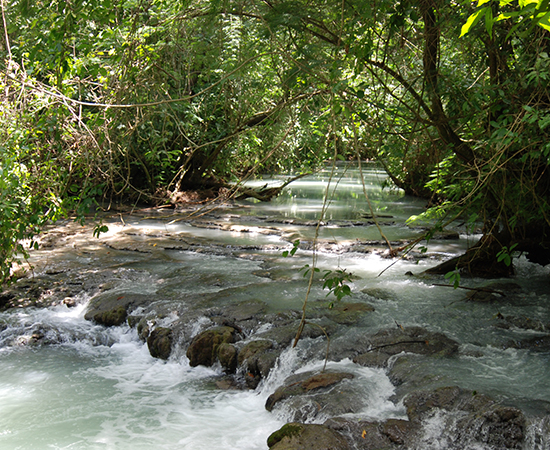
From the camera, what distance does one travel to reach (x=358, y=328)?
17.8ft

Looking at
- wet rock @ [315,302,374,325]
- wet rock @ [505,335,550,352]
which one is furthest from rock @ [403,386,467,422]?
wet rock @ [315,302,374,325]

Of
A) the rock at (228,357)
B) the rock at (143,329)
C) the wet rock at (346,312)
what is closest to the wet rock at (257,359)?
the rock at (228,357)

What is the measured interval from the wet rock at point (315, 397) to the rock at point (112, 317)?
99.7 inches

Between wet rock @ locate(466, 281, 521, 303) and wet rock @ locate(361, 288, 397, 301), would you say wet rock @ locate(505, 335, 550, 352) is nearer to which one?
wet rock @ locate(466, 281, 521, 303)

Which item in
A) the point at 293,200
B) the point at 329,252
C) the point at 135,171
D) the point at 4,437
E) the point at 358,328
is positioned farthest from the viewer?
the point at 293,200

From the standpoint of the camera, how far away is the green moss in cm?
367

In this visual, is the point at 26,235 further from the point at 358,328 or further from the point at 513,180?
the point at 513,180

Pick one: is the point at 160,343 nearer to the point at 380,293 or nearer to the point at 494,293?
the point at 380,293

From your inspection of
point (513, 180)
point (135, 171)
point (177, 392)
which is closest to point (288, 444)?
point (177, 392)

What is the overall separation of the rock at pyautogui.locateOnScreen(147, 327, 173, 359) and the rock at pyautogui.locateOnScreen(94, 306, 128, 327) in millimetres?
690

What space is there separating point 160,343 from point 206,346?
0.57 metres

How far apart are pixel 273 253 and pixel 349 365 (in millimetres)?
4479

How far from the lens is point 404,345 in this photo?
4.95 meters

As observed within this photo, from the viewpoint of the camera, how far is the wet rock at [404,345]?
4.76 meters
